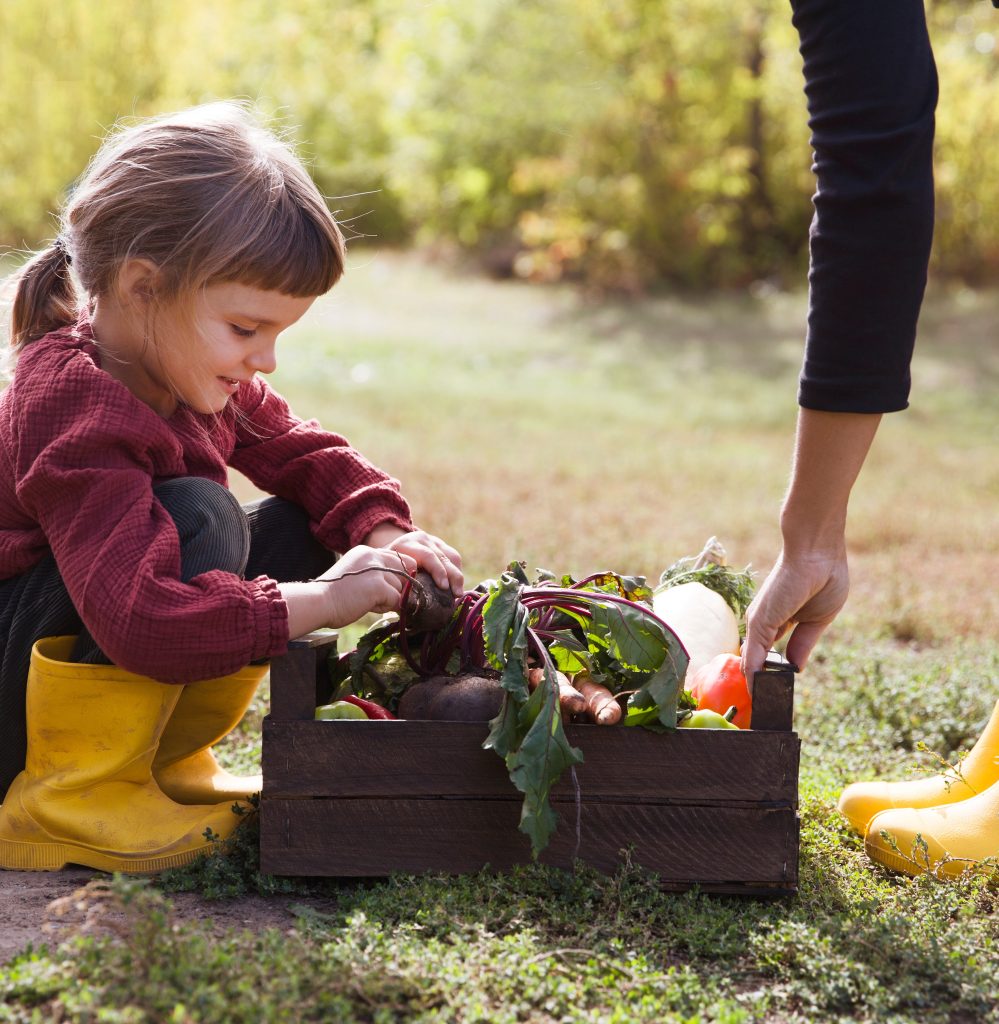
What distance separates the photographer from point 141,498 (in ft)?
7.43

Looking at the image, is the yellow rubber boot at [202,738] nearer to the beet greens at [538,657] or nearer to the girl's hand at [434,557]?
the beet greens at [538,657]

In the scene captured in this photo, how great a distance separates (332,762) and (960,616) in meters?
2.87

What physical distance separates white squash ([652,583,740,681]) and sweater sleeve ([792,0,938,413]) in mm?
799

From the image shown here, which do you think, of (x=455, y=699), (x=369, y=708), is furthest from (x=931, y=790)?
(x=369, y=708)

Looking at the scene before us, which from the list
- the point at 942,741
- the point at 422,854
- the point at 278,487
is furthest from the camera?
the point at 942,741

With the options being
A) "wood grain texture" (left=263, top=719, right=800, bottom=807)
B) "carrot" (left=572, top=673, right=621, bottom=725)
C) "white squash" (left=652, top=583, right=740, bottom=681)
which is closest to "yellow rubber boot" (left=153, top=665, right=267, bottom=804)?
"wood grain texture" (left=263, top=719, right=800, bottom=807)

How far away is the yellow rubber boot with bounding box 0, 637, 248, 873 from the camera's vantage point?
2.35m

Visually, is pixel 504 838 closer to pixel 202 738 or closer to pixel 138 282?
pixel 202 738

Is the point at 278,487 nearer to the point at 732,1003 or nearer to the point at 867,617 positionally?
the point at 732,1003

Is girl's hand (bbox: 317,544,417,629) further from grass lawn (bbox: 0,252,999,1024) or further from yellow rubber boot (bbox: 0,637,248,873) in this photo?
grass lawn (bbox: 0,252,999,1024)

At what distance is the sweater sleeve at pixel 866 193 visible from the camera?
197 centimetres

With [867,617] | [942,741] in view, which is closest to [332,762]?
[942,741]

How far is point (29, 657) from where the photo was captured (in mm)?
2449

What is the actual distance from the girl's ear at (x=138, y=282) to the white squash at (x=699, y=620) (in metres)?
1.23
